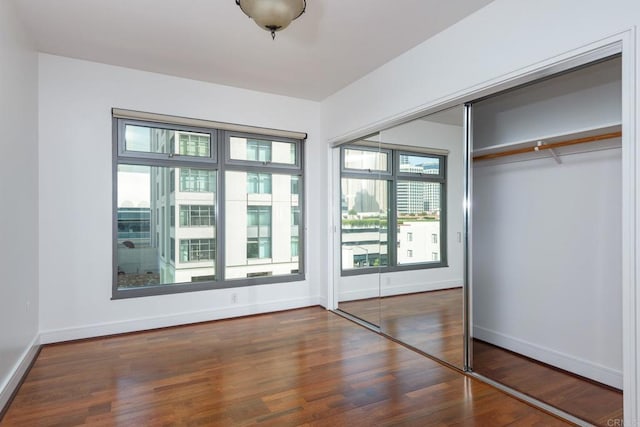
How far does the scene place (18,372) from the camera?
8.79 ft

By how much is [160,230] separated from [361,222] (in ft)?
8.03

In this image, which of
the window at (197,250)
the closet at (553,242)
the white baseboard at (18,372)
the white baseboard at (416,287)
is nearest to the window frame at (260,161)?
the window at (197,250)

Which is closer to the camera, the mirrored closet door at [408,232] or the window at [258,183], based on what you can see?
the mirrored closet door at [408,232]

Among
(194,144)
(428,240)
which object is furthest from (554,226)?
(194,144)

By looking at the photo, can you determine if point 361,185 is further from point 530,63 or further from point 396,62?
point 530,63

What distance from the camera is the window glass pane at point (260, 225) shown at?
4465 millimetres

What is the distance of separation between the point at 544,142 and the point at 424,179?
1007 millimetres

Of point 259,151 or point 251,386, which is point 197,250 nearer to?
point 259,151

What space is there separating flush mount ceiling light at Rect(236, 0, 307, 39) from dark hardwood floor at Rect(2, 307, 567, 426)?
2439 millimetres

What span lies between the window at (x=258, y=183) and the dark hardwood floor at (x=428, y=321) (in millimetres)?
2032

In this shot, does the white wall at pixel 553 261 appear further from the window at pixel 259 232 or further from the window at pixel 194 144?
the window at pixel 194 144

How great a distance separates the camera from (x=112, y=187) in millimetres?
3775

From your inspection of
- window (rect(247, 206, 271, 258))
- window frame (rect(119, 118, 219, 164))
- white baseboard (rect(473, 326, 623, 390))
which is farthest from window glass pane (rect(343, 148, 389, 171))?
white baseboard (rect(473, 326, 623, 390))

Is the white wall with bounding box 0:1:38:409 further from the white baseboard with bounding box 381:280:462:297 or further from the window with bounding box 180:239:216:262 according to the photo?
the white baseboard with bounding box 381:280:462:297
